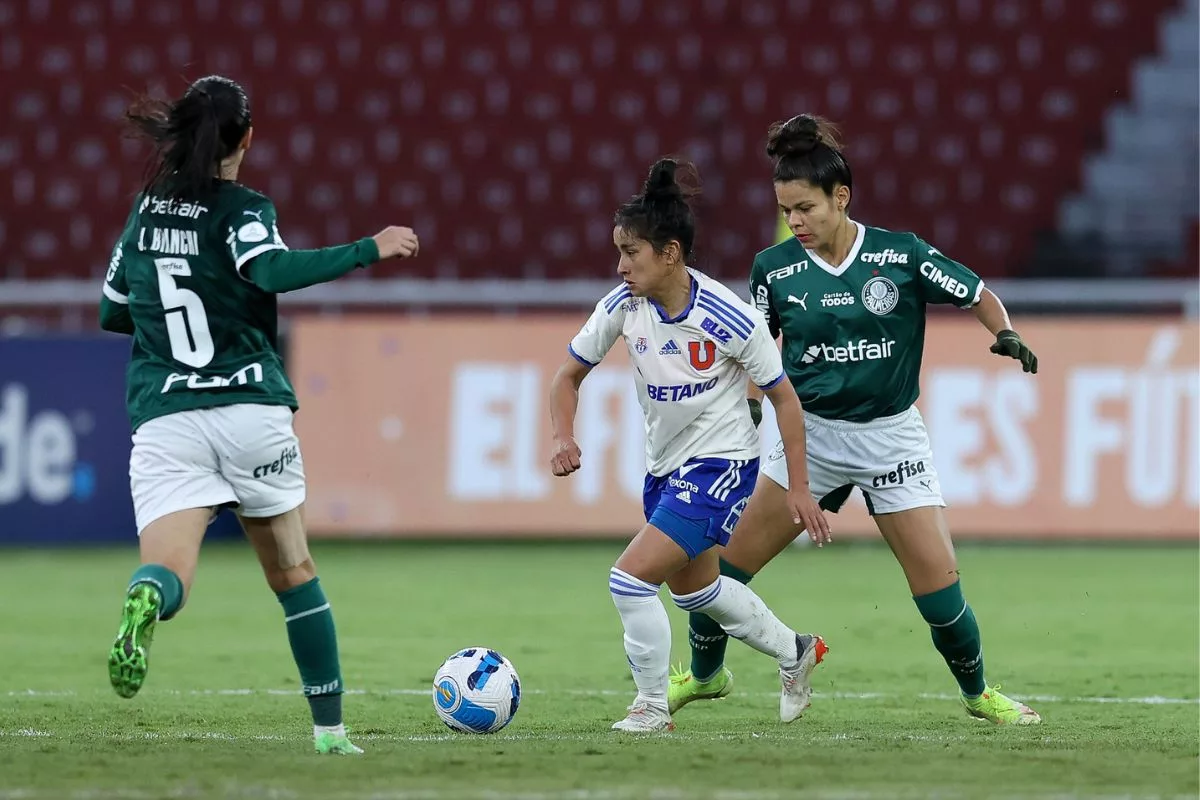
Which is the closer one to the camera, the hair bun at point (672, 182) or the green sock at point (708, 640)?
the hair bun at point (672, 182)

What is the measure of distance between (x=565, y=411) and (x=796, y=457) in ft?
2.63

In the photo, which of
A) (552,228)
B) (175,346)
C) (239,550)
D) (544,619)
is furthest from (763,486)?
(552,228)

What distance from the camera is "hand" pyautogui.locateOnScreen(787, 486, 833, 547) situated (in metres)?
5.91

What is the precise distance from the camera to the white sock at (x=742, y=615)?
20.2 ft

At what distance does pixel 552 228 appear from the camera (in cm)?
1653

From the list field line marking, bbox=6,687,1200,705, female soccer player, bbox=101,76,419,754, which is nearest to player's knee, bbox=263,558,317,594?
female soccer player, bbox=101,76,419,754

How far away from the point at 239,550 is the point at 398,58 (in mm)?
5728

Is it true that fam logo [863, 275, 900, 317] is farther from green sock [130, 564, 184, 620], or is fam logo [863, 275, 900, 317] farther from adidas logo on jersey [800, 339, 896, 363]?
green sock [130, 564, 184, 620]

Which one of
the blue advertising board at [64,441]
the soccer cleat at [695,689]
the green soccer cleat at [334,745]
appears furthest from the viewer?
the blue advertising board at [64,441]

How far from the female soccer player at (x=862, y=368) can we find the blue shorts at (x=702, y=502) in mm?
298

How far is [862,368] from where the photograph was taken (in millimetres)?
6250

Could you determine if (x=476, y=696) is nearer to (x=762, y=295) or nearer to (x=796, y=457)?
(x=796, y=457)

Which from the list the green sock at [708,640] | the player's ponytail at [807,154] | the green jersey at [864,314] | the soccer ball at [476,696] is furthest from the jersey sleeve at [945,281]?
the soccer ball at [476,696]

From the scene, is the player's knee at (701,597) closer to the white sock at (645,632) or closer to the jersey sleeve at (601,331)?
the white sock at (645,632)
